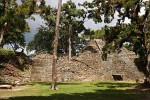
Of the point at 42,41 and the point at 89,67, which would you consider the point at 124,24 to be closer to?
the point at 89,67

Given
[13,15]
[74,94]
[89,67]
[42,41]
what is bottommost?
[74,94]

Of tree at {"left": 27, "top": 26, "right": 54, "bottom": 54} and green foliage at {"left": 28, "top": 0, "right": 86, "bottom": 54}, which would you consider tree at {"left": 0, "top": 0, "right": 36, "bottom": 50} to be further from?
tree at {"left": 27, "top": 26, "right": 54, "bottom": 54}

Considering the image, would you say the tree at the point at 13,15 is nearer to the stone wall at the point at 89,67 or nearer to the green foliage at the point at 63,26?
the green foliage at the point at 63,26

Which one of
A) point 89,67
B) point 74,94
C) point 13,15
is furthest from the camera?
point 89,67

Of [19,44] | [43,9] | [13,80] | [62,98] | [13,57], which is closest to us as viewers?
[62,98]

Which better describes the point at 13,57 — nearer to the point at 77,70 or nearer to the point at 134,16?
the point at 77,70

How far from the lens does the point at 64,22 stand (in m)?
64.8

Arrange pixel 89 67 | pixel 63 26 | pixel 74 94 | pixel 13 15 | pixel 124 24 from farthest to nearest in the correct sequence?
pixel 63 26
pixel 89 67
pixel 124 24
pixel 74 94
pixel 13 15

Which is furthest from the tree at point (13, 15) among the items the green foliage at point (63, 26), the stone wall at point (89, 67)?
the stone wall at point (89, 67)

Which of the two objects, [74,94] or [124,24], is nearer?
[74,94]

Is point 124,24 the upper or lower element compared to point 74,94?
upper

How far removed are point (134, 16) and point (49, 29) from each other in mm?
46909

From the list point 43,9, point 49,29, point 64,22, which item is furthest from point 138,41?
point 49,29

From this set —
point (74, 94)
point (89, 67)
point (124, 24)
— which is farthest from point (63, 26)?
point (74, 94)
